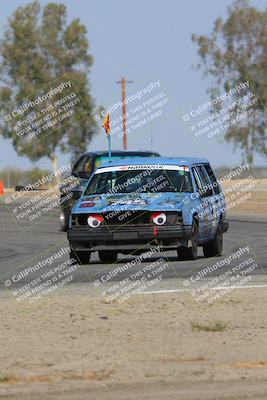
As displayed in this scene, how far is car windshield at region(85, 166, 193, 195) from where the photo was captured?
18172 millimetres

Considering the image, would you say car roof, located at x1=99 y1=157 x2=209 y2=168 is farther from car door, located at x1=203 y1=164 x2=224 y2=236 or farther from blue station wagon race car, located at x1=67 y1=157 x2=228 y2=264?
car door, located at x1=203 y1=164 x2=224 y2=236

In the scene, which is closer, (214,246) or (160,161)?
(160,161)

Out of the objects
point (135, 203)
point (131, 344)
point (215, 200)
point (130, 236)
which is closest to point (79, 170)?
point (215, 200)

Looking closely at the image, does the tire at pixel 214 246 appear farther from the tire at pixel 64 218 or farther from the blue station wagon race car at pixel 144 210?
the tire at pixel 64 218

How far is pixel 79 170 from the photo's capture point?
26.7 meters

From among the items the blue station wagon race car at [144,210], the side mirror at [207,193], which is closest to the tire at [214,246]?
the blue station wagon race car at [144,210]

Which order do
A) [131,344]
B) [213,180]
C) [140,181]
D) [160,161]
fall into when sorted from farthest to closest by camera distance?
[213,180], [160,161], [140,181], [131,344]

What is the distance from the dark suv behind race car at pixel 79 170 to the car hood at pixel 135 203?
24.0 feet

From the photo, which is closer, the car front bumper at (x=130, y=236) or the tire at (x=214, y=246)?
the car front bumper at (x=130, y=236)

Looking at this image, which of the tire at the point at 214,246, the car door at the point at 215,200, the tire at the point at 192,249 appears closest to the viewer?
the tire at the point at 192,249

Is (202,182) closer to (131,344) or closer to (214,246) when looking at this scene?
(214,246)

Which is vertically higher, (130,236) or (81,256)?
(130,236)

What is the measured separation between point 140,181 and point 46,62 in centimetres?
6886

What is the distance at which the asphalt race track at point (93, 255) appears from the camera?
1655cm
